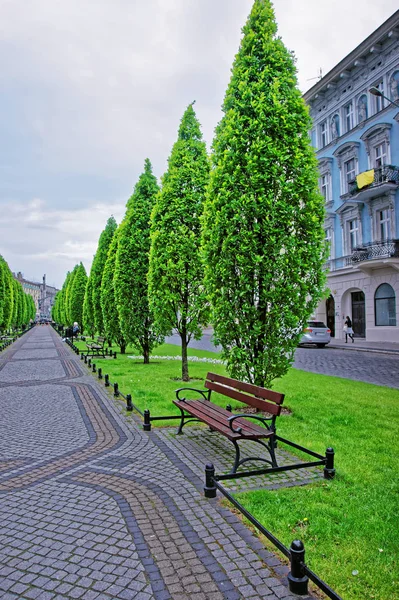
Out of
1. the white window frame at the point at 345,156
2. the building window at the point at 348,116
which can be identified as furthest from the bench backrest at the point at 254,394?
the building window at the point at 348,116

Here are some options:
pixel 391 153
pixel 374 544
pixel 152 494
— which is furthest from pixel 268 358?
pixel 391 153

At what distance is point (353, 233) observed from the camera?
29.9 m

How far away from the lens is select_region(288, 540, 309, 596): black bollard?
2.94 m

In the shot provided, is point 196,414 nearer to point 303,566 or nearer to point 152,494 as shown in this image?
point 152,494

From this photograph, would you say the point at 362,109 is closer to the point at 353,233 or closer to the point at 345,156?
the point at 345,156

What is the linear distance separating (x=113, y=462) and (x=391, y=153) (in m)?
26.2

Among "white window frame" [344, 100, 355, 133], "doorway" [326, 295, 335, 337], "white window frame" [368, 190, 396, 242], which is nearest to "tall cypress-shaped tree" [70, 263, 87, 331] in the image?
"doorway" [326, 295, 335, 337]

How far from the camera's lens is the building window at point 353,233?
29344mm

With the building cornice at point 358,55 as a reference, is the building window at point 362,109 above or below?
below

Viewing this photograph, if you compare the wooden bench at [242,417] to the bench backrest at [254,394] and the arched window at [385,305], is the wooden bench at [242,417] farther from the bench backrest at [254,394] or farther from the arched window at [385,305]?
the arched window at [385,305]

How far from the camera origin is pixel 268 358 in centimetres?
852

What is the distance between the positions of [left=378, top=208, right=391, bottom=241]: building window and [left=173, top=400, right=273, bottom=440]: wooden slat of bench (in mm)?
22844

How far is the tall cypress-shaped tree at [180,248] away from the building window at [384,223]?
652 inches

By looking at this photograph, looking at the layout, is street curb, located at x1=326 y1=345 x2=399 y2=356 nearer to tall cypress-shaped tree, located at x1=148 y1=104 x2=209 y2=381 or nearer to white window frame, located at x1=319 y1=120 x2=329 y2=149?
tall cypress-shaped tree, located at x1=148 y1=104 x2=209 y2=381
